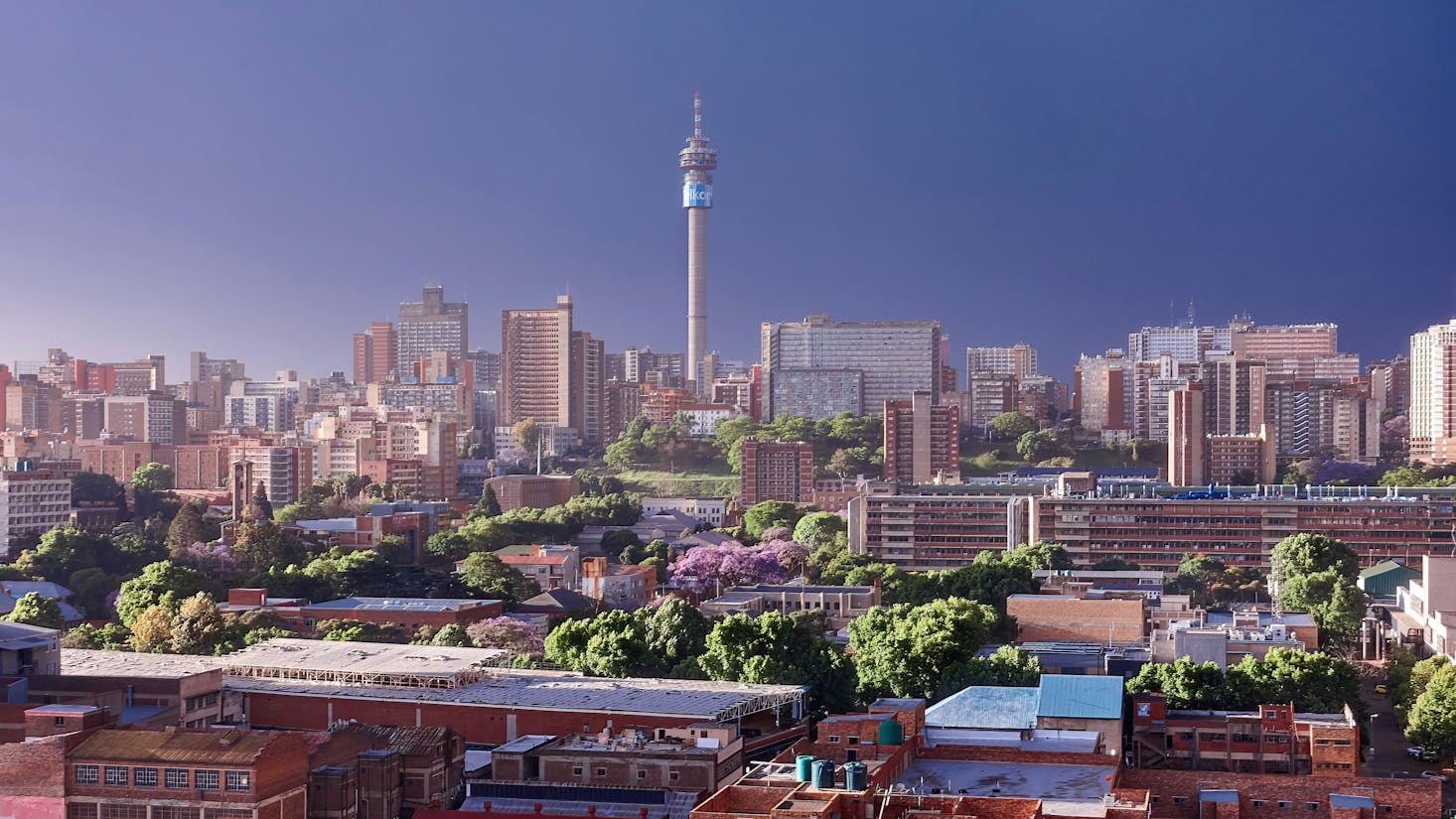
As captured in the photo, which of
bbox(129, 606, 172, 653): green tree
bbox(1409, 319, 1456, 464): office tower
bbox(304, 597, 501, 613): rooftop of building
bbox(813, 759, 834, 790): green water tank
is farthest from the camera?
bbox(1409, 319, 1456, 464): office tower

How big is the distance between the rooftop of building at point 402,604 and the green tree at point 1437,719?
Answer: 1452cm

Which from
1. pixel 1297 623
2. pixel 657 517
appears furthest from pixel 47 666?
pixel 657 517

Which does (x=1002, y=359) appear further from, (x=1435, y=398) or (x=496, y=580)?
(x=496, y=580)

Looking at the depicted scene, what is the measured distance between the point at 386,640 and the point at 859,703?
28.9 ft

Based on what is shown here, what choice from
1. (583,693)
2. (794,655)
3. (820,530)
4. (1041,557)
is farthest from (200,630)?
(820,530)

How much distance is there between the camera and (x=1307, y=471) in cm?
5359

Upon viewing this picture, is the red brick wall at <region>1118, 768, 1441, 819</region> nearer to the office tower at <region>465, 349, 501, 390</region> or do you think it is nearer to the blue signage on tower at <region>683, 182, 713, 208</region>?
the blue signage on tower at <region>683, 182, 713, 208</region>

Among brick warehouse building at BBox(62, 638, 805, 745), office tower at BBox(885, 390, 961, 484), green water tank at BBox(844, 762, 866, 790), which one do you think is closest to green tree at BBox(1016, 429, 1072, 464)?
office tower at BBox(885, 390, 961, 484)

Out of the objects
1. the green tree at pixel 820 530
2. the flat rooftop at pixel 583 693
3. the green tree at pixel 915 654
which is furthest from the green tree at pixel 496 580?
the flat rooftop at pixel 583 693

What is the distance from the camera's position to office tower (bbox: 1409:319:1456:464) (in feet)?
172

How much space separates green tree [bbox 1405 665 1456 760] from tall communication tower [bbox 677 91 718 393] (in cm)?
6217

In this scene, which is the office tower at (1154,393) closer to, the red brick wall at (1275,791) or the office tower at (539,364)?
the office tower at (539,364)

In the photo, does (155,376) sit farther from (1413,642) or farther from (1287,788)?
(1287,788)

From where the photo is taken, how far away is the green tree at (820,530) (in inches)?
1686
